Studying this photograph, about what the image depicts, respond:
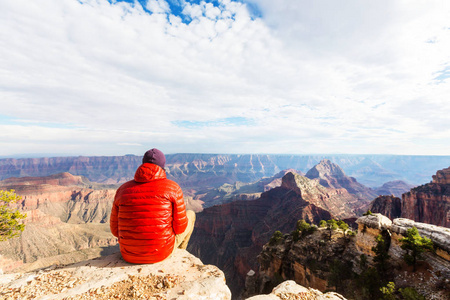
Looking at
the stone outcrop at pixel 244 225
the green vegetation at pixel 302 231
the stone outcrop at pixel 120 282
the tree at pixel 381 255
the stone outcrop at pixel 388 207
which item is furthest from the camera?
the stone outcrop at pixel 244 225

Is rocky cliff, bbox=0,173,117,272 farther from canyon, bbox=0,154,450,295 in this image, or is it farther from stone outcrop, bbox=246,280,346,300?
stone outcrop, bbox=246,280,346,300

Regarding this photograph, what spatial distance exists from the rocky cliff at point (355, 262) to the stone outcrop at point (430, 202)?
46.1 m

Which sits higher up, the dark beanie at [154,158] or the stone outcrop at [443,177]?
the dark beanie at [154,158]

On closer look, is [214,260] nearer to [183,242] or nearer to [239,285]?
[239,285]

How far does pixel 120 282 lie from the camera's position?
5.45m

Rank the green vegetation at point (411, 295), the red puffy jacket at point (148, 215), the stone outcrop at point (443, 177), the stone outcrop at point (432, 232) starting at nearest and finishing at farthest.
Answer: the red puffy jacket at point (148, 215) → the green vegetation at point (411, 295) → the stone outcrop at point (432, 232) → the stone outcrop at point (443, 177)

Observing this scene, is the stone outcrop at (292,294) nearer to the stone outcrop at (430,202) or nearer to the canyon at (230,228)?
the canyon at (230,228)

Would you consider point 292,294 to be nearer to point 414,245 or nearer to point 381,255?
point 414,245

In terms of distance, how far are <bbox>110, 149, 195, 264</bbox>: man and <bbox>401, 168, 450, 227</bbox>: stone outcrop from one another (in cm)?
7142

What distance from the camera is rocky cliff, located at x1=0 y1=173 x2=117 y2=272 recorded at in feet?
202

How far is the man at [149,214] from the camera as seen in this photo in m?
5.56

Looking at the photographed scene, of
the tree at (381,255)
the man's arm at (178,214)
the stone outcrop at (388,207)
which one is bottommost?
the stone outcrop at (388,207)

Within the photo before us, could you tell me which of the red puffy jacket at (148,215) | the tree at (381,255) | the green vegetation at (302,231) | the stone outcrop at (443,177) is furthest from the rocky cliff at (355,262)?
the stone outcrop at (443,177)

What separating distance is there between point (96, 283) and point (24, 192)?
563ft
